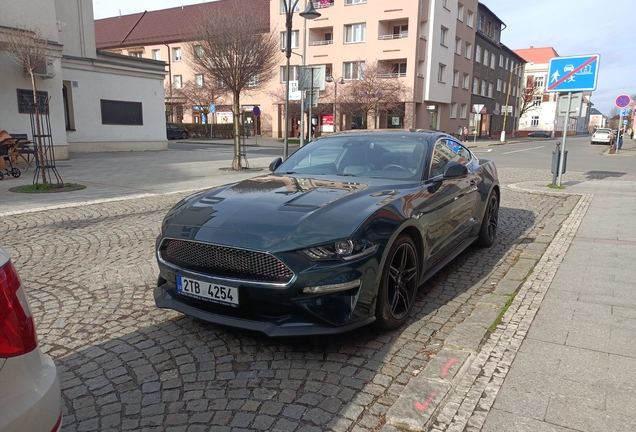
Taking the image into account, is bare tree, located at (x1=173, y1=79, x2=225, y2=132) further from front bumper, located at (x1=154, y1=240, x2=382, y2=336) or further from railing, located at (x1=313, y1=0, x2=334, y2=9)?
front bumper, located at (x1=154, y1=240, x2=382, y2=336)

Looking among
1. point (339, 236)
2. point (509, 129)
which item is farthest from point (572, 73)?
point (509, 129)

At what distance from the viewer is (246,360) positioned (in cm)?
323

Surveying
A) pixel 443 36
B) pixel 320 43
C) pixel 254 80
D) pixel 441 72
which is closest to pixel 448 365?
pixel 254 80

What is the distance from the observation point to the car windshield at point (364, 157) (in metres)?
4.55

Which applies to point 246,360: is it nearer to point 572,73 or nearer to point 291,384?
point 291,384

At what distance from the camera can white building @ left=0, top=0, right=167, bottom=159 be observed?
1727 cm

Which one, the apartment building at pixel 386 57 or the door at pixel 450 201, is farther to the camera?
the apartment building at pixel 386 57

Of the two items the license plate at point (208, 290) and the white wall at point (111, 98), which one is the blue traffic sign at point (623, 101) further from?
the license plate at point (208, 290)

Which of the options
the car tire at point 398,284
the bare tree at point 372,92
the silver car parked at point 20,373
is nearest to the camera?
the silver car parked at point 20,373

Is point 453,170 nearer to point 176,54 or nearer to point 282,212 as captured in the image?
point 282,212

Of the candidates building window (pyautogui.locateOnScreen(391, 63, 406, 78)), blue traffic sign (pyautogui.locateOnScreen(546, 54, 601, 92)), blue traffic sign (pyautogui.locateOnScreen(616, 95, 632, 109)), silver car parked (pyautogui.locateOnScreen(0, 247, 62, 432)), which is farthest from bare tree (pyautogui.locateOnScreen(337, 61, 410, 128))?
silver car parked (pyautogui.locateOnScreen(0, 247, 62, 432))

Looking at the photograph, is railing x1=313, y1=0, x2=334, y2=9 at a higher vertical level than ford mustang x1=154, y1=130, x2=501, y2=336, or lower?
higher

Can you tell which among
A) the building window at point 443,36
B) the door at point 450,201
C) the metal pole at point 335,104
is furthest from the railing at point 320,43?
the door at point 450,201

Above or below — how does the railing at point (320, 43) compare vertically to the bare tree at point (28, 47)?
above
